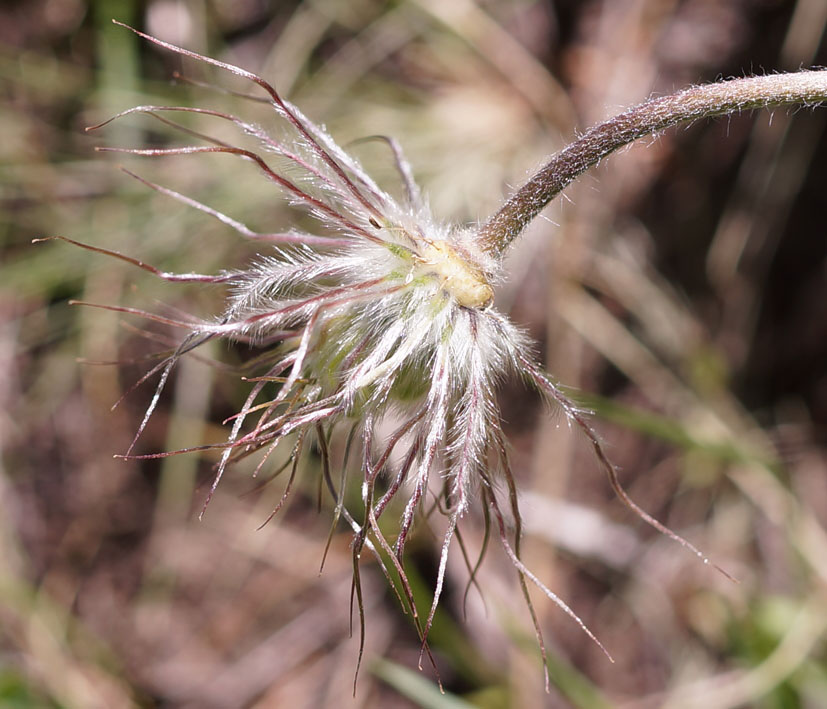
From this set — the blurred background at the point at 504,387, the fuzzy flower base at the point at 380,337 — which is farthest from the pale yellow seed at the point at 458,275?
the blurred background at the point at 504,387

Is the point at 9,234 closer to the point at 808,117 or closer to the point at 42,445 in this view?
the point at 42,445

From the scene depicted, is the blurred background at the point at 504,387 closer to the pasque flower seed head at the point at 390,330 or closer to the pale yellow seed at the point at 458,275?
the pasque flower seed head at the point at 390,330

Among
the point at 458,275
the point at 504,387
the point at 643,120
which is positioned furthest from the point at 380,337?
the point at 504,387

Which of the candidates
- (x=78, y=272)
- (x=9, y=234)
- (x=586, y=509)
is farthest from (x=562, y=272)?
(x=9, y=234)

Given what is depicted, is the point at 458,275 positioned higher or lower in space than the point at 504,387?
higher

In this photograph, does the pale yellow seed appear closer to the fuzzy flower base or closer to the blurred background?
the fuzzy flower base

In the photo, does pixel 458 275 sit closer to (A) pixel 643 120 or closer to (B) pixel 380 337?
(B) pixel 380 337
